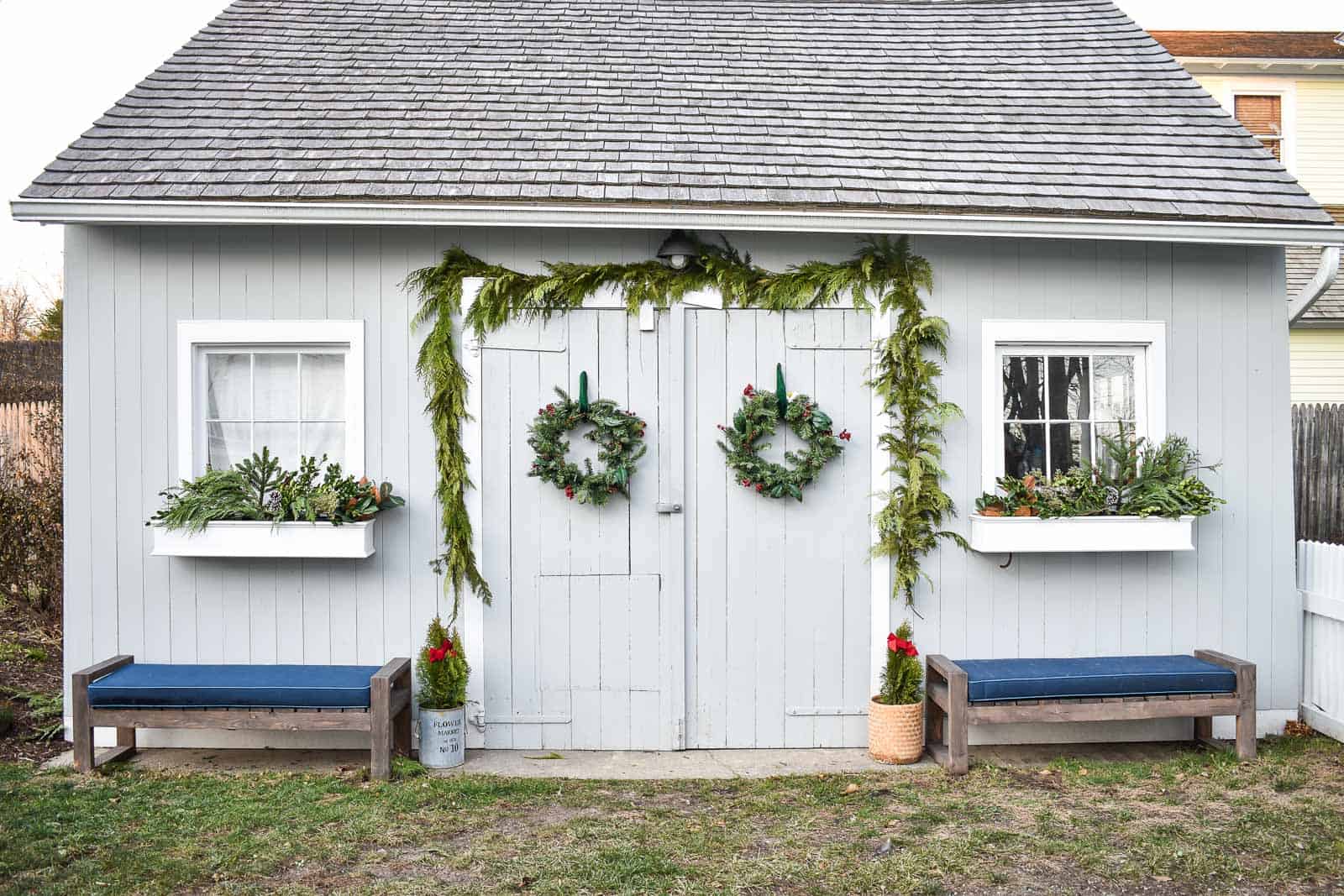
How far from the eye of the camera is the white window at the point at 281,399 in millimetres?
5008

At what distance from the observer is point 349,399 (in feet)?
16.5

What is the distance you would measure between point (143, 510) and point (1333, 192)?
13.6 meters

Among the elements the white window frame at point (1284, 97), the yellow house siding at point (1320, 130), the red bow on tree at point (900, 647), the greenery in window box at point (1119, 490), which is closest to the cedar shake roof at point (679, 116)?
the greenery in window box at point (1119, 490)

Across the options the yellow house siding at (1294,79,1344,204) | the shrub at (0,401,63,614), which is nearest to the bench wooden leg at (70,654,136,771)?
the shrub at (0,401,63,614)

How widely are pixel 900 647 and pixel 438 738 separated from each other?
2261mm

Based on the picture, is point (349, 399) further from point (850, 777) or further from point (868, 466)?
point (850, 777)

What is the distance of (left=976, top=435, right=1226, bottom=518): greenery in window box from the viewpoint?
487 cm

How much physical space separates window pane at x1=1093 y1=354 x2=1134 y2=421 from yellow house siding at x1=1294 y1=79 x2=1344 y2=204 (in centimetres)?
933

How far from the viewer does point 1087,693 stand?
4.68 metres

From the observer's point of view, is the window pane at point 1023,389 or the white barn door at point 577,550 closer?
the white barn door at point 577,550

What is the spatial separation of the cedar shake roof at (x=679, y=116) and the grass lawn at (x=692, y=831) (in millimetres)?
2721

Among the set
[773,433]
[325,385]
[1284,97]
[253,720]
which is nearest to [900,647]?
[773,433]

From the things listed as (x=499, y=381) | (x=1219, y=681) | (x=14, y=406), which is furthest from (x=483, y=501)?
(x=14, y=406)

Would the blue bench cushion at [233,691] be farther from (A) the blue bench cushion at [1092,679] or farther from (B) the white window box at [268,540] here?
(A) the blue bench cushion at [1092,679]
